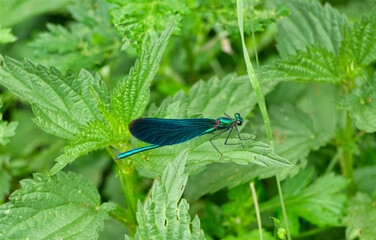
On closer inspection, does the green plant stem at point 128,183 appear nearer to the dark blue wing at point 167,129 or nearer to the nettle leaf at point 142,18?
the dark blue wing at point 167,129

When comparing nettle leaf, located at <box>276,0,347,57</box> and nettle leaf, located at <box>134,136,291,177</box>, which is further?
nettle leaf, located at <box>276,0,347,57</box>

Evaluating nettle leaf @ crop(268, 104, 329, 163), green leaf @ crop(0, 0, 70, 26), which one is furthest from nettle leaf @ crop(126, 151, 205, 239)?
green leaf @ crop(0, 0, 70, 26)

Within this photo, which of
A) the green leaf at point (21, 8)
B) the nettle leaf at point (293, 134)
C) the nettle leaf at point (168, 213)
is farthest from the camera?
the green leaf at point (21, 8)

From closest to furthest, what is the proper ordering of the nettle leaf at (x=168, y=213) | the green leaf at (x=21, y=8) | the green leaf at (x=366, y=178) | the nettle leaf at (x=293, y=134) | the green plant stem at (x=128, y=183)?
the nettle leaf at (x=168, y=213), the green plant stem at (x=128, y=183), the nettle leaf at (x=293, y=134), the green leaf at (x=366, y=178), the green leaf at (x=21, y=8)

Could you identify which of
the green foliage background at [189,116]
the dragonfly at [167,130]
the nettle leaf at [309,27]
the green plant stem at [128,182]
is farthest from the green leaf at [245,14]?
the green plant stem at [128,182]

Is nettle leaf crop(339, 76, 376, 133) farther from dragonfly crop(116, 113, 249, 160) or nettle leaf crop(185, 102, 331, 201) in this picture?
dragonfly crop(116, 113, 249, 160)
